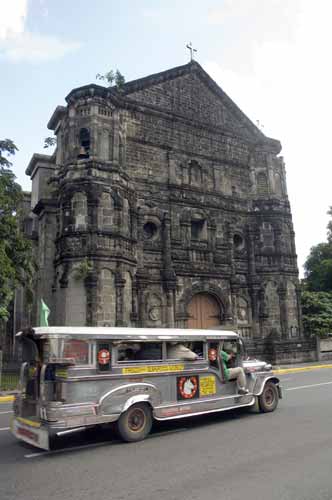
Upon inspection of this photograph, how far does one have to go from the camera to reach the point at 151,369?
800cm

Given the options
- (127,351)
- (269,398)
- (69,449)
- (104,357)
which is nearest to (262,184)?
(269,398)

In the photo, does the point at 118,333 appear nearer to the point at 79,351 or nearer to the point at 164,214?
the point at 79,351

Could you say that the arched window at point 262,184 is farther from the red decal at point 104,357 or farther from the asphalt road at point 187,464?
the red decal at point 104,357

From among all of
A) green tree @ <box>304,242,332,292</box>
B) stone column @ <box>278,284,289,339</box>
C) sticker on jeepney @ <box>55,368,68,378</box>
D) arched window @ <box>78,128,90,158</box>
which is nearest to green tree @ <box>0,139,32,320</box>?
arched window @ <box>78,128,90,158</box>

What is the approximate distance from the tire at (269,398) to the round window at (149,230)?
12936 millimetres

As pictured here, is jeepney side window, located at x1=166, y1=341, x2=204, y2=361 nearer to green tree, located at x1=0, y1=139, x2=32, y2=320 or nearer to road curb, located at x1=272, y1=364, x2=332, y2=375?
green tree, located at x1=0, y1=139, x2=32, y2=320

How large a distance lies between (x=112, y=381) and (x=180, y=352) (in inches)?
64.0

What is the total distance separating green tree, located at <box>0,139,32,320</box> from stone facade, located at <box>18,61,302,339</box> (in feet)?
8.86

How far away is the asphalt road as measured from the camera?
4910mm

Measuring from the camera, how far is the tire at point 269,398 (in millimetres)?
9648

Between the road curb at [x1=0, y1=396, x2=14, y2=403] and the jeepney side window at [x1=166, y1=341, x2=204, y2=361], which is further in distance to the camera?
the road curb at [x1=0, y1=396, x2=14, y2=403]

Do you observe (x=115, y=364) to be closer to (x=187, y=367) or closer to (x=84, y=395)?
(x=84, y=395)

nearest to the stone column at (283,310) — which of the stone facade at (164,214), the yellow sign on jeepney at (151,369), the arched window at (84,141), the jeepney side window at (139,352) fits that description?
the stone facade at (164,214)

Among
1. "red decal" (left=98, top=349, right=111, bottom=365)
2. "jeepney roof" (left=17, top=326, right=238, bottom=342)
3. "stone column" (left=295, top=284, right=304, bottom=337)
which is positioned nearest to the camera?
"jeepney roof" (left=17, top=326, right=238, bottom=342)
